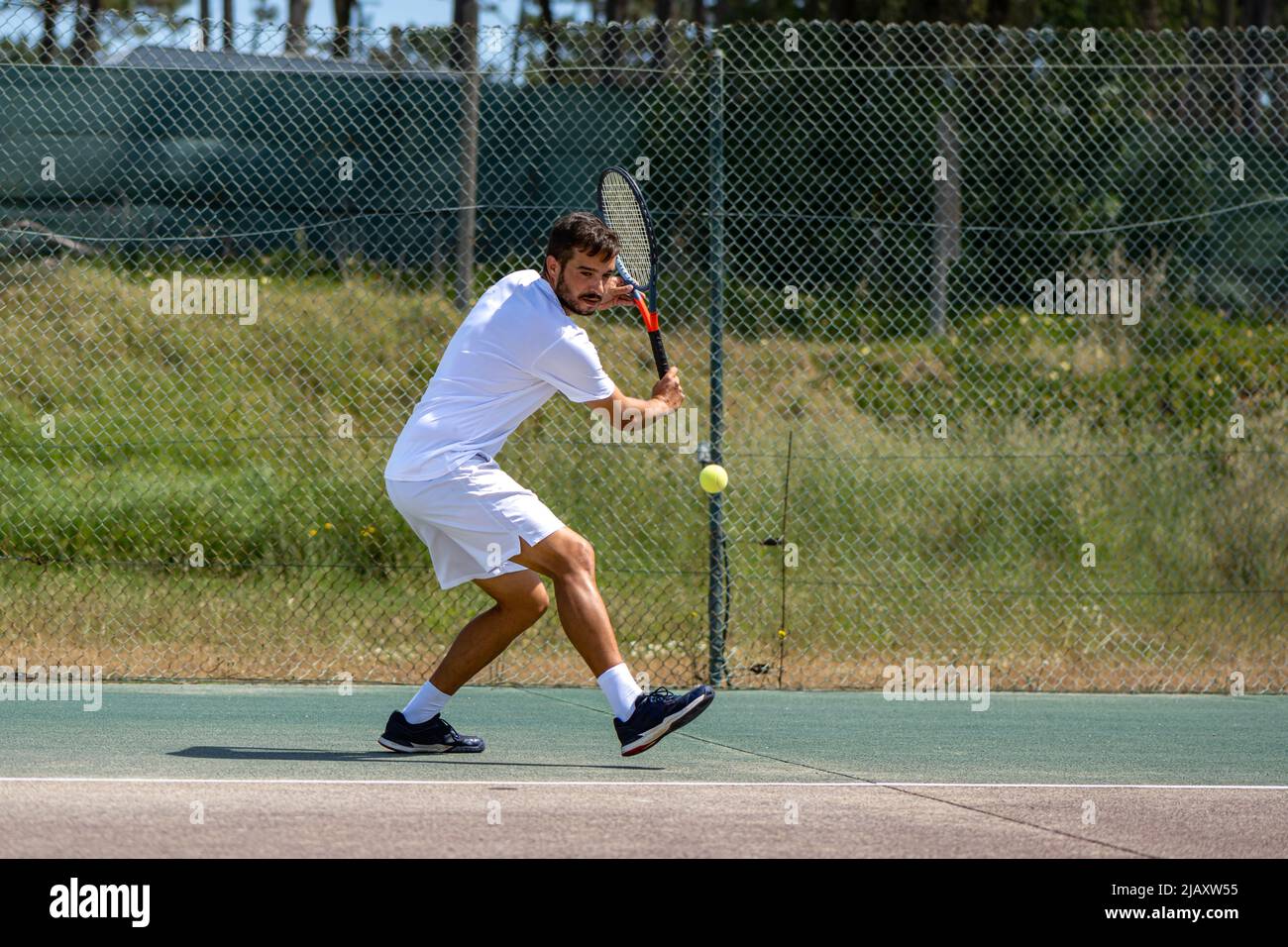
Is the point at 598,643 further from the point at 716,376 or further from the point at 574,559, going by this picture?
the point at 716,376

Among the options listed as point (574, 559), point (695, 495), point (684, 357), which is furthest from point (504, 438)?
point (684, 357)

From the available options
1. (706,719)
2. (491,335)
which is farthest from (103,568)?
(491,335)

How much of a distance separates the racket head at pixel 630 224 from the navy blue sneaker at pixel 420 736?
198 cm

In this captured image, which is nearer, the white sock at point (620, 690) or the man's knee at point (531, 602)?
the white sock at point (620, 690)

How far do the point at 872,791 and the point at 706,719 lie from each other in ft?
6.71

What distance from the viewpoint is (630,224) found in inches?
281

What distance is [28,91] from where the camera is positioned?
11883 mm

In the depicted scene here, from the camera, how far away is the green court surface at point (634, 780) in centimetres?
Answer: 451

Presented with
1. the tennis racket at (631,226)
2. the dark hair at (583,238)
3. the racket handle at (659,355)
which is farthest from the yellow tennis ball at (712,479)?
the dark hair at (583,238)

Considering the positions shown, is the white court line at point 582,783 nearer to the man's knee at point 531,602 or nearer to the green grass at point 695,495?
the man's knee at point 531,602

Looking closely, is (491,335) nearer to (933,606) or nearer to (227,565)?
(227,565)

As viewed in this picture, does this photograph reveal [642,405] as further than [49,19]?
No

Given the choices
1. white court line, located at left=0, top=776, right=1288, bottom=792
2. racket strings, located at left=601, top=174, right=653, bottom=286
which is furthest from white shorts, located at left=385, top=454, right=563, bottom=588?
racket strings, located at left=601, top=174, right=653, bottom=286

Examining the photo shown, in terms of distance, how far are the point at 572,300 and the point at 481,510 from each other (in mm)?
848
